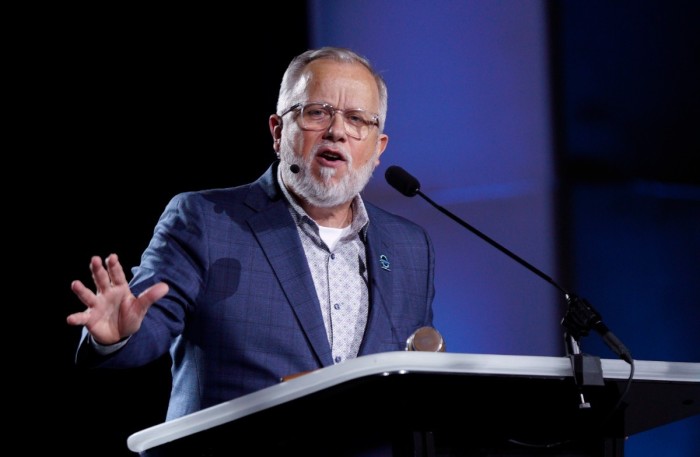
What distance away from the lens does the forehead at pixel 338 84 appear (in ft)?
8.59

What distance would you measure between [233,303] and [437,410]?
961mm

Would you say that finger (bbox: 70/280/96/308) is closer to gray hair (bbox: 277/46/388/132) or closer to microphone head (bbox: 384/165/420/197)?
microphone head (bbox: 384/165/420/197)

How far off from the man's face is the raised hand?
0.93m

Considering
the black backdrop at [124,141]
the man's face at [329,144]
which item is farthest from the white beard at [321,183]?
the black backdrop at [124,141]

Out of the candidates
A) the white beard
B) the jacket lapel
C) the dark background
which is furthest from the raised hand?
the dark background

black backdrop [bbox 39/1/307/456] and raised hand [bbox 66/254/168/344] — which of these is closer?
raised hand [bbox 66/254/168/344]

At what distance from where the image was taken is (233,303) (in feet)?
7.47

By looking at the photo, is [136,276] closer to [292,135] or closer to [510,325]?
[292,135]

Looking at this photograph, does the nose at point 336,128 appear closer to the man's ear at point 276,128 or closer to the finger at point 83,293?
the man's ear at point 276,128

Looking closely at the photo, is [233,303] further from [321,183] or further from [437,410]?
[437,410]

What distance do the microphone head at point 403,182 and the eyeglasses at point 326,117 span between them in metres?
0.41

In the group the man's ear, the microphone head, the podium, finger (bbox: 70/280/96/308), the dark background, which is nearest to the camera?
the podium

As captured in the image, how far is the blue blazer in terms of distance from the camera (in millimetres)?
2217

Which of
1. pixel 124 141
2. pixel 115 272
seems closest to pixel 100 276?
pixel 115 272
